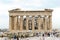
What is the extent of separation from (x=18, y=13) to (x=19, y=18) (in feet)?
8.23

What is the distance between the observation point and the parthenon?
48156 mm

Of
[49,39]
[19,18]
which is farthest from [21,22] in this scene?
[49,39]

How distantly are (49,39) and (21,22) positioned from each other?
19.5m

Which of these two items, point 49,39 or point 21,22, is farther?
point 21,22

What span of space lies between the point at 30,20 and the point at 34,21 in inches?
30.8

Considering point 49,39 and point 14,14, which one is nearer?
point 49,39

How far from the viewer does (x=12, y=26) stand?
50656mm

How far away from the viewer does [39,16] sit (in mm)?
48906

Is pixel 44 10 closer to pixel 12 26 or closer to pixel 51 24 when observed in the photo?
pixel 51 24

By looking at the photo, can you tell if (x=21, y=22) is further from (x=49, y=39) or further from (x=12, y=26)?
(x=49, y=39)

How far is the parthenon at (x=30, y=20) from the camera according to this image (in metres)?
48.2

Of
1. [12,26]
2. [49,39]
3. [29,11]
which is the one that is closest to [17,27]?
[12,26]

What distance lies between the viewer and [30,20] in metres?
50.9

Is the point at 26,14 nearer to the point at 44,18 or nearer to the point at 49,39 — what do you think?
the point at 44,18
